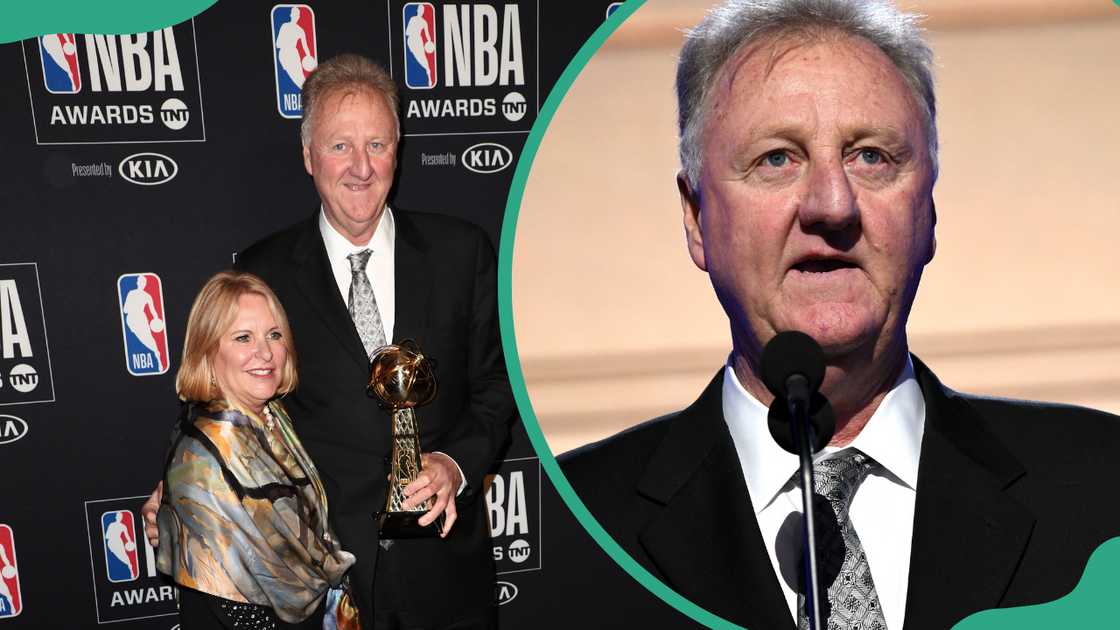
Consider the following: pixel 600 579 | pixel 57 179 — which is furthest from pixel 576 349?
pixel 57 179

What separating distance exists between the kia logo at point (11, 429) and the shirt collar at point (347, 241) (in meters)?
0.70

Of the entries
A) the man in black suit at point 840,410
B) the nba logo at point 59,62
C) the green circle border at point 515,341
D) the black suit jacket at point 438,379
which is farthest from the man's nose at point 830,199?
the nba logo at point 59,62

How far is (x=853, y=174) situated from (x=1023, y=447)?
20.7 inches

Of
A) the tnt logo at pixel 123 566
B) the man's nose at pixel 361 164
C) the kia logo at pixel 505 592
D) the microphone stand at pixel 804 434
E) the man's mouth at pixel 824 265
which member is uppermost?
the man's nose at pixel 361 164

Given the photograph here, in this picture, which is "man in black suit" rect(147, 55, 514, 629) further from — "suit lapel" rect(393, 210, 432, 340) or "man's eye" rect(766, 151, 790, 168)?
"man's eye" rect(766, 151, 790, 168)

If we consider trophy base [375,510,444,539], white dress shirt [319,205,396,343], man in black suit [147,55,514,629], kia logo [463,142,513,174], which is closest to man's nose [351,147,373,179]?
man in black suit [147,55,514,629]

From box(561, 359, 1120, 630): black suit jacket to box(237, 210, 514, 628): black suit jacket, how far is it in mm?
571

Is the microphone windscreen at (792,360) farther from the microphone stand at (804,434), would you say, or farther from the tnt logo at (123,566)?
the tnt logo at (123,566)

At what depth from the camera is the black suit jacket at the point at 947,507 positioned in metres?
1.46

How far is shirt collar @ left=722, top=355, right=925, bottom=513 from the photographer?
1459mm

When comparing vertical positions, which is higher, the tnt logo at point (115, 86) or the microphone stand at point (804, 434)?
the tnt logo at point (115, 86)

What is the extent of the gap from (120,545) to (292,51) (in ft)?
3.49

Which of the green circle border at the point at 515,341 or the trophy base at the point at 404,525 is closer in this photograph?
the green circle border at the point at 515,341

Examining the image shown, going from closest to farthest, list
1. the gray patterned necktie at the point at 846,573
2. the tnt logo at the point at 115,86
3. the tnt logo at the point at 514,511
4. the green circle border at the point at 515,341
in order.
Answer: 1. the gray patterned necktie at the point at 846,573
2. the green circle border at the point at 515,341
3. the tnt logo at the point at 115,86
4. the tnt logo at the point at 514,511
